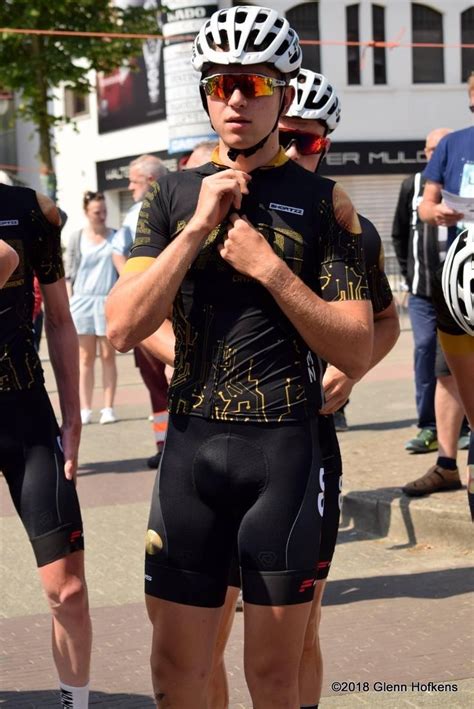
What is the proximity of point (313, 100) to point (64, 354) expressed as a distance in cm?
131

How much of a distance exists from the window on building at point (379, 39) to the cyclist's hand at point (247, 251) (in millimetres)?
34977

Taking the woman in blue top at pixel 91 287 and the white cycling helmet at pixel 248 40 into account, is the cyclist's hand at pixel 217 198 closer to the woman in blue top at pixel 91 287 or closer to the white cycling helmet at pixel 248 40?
the white cycling helmet at pixel 248 40

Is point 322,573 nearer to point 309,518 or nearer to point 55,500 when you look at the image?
point 309,518

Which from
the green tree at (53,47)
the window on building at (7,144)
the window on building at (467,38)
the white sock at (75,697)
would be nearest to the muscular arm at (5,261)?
the white sock at (75,697)

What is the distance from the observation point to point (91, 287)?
12180 millimetres

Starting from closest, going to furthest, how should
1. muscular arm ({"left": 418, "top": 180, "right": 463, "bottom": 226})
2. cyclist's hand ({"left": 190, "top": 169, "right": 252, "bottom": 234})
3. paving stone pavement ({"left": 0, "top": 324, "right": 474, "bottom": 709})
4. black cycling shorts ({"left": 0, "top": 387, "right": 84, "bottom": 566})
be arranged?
1. cyclist's hand ({"left": 190, "top": 169, "right": 252, "bottom": 234})
2. black cycling shorts ({"left": 0, "top": 387, "right": 84, "bottom": 566})
3. paving stone pavement ({"left": 0, "top": 324, "right": 474, "bottom": 709})
4. muscular arm ({"left": 418, "top": 180, "right": 463, "bottom": 226})

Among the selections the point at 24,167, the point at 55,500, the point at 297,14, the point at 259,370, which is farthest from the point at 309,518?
the point at 24,167

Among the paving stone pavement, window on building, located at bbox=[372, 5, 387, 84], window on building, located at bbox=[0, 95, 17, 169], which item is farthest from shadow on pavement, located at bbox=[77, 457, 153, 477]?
window on building, located at bbox=[0, 95, 17, 169]

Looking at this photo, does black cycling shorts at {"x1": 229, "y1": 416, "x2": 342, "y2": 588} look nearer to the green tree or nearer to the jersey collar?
the jersey collar

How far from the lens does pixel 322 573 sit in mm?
4137

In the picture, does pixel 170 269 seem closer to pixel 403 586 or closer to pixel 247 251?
pixel 247 251

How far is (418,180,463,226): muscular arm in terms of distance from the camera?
296 inches

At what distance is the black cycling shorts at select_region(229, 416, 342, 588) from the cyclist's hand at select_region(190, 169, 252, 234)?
3.39 ft

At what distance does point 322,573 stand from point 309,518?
0.64m
